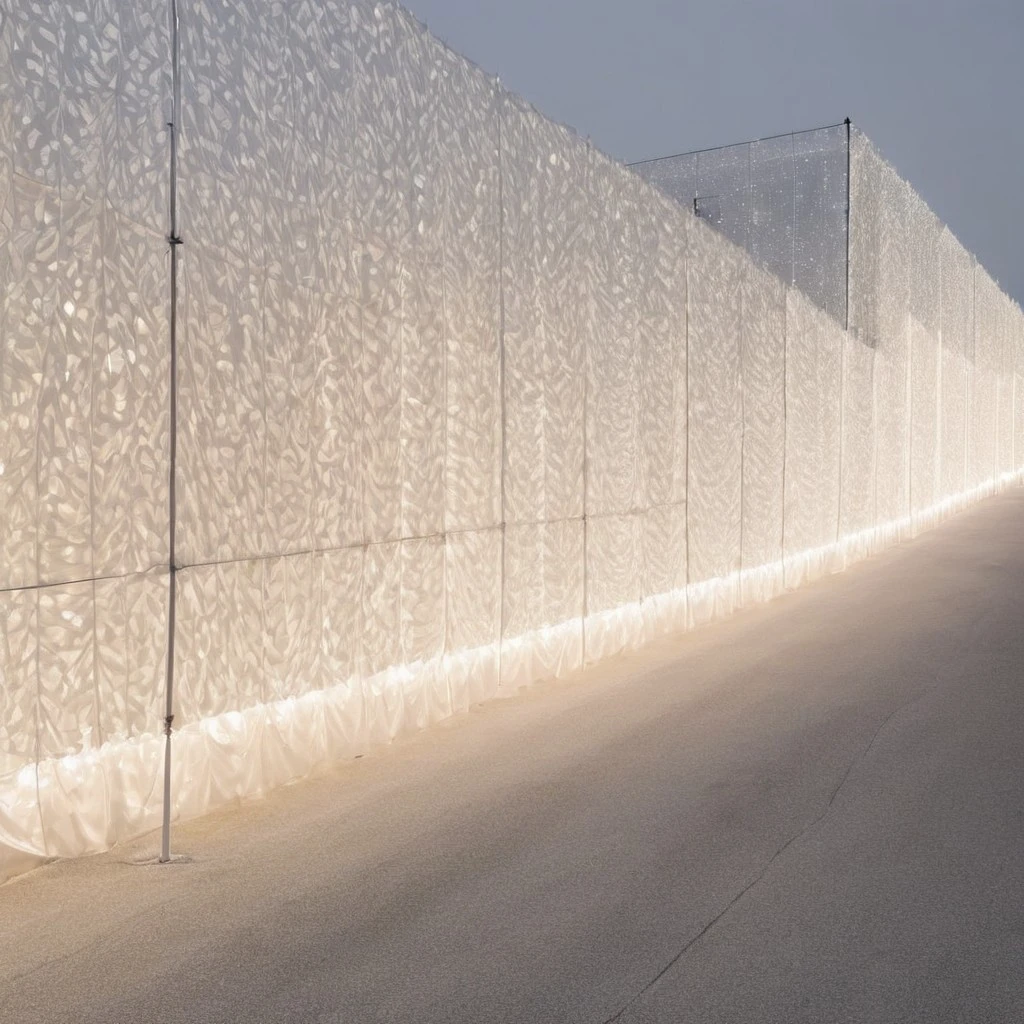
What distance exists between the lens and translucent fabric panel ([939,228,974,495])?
22.9 m

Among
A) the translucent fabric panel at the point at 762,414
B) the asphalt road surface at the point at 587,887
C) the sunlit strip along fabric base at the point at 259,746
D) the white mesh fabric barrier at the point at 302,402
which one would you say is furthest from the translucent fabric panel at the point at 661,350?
the asphalt road surface at the point at 587,887

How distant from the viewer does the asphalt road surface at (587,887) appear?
256 centimetres

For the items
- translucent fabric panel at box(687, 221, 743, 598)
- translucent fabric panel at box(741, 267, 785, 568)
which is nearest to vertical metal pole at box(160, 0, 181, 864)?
translucent fabric panel at box(687, 221, 743, 598)

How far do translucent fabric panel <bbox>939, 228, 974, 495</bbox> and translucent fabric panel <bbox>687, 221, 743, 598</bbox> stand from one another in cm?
1383

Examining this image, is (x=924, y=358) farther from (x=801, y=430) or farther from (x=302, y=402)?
(x=302, y=402)

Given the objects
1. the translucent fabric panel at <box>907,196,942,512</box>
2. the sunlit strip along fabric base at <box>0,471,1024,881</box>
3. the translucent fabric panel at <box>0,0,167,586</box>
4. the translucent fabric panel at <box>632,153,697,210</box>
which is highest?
the translucent fabric panel at <box>632,153,697,210</box>

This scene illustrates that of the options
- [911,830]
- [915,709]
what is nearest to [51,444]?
[911,830]

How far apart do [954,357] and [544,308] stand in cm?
2033

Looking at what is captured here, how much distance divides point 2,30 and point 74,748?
6.72ft

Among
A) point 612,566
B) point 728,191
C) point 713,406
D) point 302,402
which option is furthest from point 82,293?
point 728,191

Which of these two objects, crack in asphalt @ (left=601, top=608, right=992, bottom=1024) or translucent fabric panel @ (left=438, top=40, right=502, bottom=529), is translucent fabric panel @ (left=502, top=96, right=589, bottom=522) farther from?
crack in asphalt @ (left=601, top=608, right=992, bottom=1024)

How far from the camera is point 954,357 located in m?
24.4

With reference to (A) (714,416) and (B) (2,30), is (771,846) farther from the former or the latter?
(A) (714,416)

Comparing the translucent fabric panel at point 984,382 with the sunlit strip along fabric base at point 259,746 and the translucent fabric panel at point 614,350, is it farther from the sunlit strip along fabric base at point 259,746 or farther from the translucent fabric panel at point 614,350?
the sunlit strip along fabric base at point 259,746
